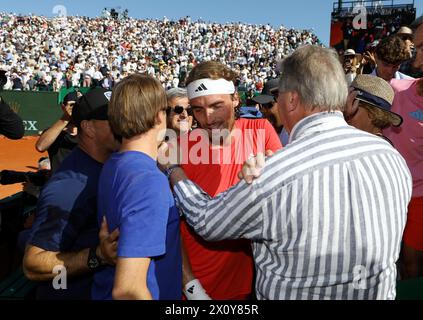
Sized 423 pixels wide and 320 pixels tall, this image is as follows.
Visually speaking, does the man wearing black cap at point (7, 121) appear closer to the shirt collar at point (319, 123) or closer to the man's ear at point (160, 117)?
the man's ear at point (160, 117)

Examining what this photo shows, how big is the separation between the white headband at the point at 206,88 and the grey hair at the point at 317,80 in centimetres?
116

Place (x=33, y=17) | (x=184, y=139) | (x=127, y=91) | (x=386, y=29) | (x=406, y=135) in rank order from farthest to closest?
(x=33, y=17), (x=386, y=29), (x=406, y=135), (x=184, y=139), (x=127, y=91)

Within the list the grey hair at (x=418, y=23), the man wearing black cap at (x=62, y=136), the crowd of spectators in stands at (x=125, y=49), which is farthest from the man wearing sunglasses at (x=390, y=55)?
the crowd of spectators in stands at (x=125, y=49)

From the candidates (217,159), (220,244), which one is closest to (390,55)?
(217,159)

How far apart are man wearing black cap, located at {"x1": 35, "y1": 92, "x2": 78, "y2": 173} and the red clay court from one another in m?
6.11

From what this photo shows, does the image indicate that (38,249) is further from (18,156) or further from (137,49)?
(137,49)

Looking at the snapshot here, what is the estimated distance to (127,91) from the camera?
74.9 inches

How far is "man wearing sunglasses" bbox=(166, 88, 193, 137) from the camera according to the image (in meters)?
3.84

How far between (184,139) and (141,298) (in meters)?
1.44

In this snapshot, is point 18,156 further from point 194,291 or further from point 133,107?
point 133,107

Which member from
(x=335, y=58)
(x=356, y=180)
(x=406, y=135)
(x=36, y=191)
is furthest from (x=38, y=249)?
(x=406, y=135)

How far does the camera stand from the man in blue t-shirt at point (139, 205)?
5.44 ft

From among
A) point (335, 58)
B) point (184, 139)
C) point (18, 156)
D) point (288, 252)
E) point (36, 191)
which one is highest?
point (335, 58)

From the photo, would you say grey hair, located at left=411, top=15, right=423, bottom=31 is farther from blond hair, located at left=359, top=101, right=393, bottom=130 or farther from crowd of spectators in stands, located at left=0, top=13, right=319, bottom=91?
crowd of spectators in stands, located at left=0, top=13, right=319, bottom=91
